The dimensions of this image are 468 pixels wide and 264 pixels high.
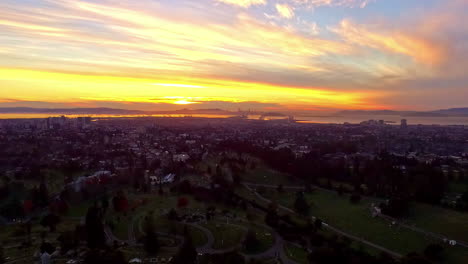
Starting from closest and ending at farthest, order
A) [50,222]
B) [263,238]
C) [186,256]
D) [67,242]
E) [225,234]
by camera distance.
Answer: [186,256], [67,242], [263,238], [225,234], [50,222]

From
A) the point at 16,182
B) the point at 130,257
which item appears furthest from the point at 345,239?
the point at 16,182

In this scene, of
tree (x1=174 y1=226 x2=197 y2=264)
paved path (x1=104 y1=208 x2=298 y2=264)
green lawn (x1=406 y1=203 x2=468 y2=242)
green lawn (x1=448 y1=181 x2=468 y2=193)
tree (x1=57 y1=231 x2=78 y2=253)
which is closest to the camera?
tree (x1=174 y1=226 x2=197 y2=264)

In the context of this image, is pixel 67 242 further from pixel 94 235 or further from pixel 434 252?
pixel 434 252

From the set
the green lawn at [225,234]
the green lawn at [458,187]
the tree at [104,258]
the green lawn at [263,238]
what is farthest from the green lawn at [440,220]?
the tree at [104,258]

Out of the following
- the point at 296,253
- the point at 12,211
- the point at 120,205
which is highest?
the point at 120,205

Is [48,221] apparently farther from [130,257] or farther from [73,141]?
[73,141]

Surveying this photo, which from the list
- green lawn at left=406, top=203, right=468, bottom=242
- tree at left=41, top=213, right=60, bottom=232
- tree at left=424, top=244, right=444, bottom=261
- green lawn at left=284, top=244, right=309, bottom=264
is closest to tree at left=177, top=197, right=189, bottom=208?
tree at left=41, top=213, right=60, bottom=232

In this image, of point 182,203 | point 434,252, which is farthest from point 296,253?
point 182,203

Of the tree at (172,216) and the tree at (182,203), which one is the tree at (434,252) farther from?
the tree at (182,203)

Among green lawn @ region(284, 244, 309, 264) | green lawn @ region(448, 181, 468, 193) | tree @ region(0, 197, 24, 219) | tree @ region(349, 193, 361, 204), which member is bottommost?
tree @ region(0, 197, 24, 219)

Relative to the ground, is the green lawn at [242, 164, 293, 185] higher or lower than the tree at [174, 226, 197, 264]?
lower

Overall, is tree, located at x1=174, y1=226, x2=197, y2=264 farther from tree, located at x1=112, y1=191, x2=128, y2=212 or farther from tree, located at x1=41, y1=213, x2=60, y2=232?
tree, located at x1=41, y1=213, x2=60, y2=232
